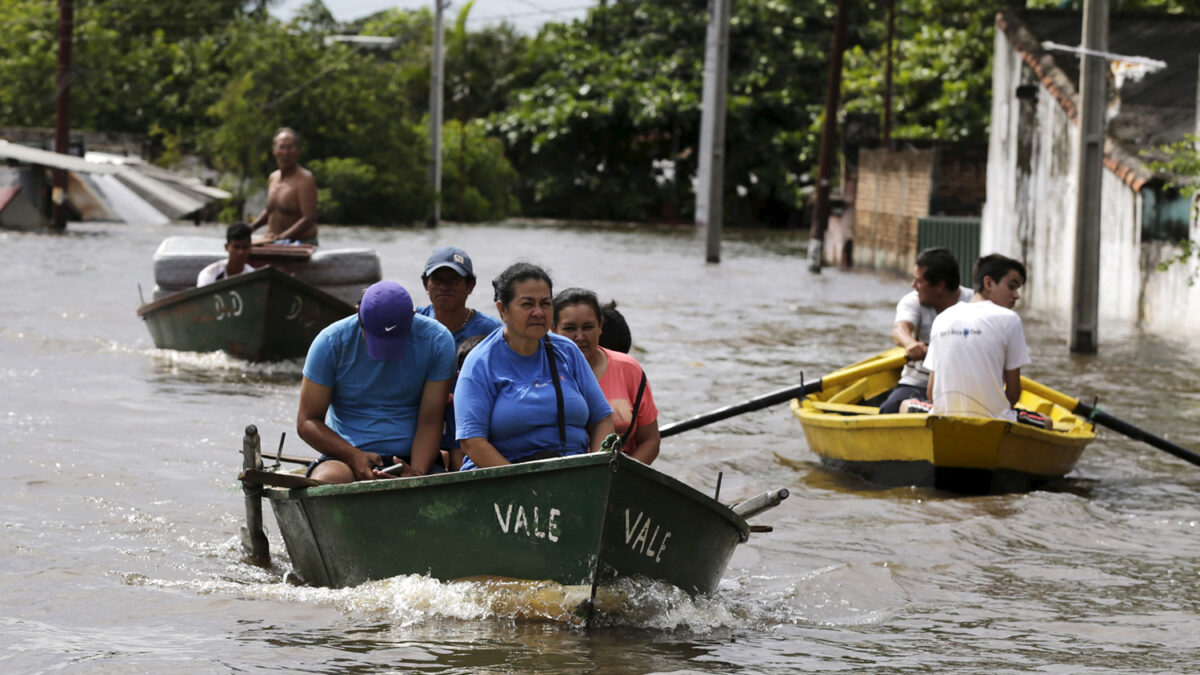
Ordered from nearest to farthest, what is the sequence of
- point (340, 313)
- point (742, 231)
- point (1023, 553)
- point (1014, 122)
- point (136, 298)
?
point (1023, 553), point (340, 313), point (136, 298), point (1014, 122), point (742, 231)

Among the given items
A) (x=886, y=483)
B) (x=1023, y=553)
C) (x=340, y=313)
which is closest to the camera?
(x=1023, y=553)

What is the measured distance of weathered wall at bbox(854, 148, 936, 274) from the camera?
33031mm

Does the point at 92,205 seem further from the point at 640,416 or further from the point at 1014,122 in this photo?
the point at 640,416

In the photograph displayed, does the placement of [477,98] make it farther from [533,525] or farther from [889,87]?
[533,525]

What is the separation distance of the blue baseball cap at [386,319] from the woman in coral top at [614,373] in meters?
0.67

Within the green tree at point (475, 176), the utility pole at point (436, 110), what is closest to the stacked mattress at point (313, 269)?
the utility pole at point (436, 110)

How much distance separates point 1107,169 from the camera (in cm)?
2289

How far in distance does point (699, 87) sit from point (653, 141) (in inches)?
120

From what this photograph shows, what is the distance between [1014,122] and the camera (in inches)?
1080

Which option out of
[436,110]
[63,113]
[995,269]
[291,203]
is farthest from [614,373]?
[436,110]

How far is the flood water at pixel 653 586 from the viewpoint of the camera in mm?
7016

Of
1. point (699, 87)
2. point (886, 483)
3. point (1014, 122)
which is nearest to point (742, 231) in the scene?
point (699, 87)

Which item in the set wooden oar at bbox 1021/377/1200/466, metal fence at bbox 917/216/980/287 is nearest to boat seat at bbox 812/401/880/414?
wooden oar at bbox 1021/377/1200/466

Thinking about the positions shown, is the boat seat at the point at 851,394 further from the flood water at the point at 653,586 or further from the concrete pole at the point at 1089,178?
the concrete pole at the point at 1089,178
